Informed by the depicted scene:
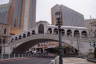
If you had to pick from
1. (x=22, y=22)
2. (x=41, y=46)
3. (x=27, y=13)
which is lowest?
(x=41, y=46)

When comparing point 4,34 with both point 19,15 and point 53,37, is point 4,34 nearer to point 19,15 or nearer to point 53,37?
point 19,15

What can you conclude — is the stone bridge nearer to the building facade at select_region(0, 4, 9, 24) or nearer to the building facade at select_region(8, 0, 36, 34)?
the building facade at select_region(8, 0, 36, 34)

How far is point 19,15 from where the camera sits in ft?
336

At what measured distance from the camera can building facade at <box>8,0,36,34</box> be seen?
94438mm

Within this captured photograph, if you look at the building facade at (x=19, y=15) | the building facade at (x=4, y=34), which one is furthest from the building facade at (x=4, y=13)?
the building facade at (x=4, y=34)

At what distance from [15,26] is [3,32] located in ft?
73.9

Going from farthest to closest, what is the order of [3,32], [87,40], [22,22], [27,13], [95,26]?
[27,13] → [22,22] → [3,32] → [95,26] → [87,40]

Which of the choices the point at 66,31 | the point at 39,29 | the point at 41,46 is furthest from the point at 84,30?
the point at 41,46

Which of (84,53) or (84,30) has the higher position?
(84,30)

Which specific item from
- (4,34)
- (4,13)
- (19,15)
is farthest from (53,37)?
(19,15)

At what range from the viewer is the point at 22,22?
104438 millimetres

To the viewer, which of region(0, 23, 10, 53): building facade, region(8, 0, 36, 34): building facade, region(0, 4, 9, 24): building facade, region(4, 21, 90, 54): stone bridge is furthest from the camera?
region(8, 0, 36, 34): building facade

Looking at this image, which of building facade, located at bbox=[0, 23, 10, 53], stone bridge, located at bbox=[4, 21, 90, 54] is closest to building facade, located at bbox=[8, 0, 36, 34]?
building facade, located at bbox=[0, 23, 10, 53]

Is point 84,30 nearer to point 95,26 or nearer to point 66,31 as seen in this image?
point 66,31
